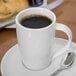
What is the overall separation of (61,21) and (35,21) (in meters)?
0.21

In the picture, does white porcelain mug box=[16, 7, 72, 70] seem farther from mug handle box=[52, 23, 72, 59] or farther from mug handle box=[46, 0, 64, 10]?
mug handle box=[46, 0, 64, 10]

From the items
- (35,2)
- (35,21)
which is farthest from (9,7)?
(35,21)

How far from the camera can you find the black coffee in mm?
461

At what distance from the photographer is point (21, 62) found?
0.51 metres

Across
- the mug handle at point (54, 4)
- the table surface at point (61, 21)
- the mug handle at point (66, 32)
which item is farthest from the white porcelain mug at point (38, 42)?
the mug handle at point (54, 4)

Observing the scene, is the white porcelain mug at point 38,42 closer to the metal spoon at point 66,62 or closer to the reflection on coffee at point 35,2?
the metal spoon at point 66,62

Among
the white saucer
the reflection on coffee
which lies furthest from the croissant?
the white saucer

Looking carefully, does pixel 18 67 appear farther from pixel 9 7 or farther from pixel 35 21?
pixel 9 7

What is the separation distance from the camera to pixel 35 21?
1.57ft

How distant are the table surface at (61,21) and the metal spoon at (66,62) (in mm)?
103

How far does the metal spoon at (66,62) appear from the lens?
0.48 metres

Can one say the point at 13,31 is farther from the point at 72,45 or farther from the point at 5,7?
the point at 72,45

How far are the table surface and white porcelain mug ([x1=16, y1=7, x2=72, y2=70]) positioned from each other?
11cm

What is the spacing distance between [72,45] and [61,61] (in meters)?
0.05
